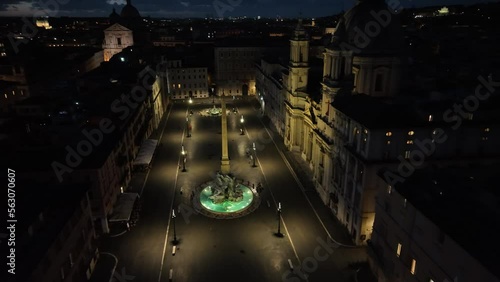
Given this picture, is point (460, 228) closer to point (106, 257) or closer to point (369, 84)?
point (106, 257)

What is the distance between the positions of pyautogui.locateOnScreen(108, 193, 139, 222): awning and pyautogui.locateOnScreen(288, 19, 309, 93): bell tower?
36325mm

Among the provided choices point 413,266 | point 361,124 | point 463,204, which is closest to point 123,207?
point 361,124

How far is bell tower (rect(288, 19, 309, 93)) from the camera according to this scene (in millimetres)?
65562

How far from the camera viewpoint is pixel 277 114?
83750mm

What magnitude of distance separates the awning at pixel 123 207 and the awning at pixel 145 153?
12159mm

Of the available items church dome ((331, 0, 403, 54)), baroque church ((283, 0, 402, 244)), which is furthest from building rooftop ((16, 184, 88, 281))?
church dome ((331, 0, 403, 54))

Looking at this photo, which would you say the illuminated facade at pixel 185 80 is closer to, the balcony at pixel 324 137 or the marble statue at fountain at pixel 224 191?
the balcony at pixel 324 137

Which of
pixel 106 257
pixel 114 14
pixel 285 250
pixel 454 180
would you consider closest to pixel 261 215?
pixel 285 250

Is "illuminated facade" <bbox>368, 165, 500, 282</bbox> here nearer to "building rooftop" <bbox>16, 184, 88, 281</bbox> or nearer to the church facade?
the church facade

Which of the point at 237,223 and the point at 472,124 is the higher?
the point at 472,124

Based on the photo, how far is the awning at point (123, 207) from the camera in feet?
143

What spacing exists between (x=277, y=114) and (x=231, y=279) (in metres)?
52.4

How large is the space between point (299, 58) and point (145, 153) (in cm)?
3282

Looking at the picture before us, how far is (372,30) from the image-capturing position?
58.3 meters
